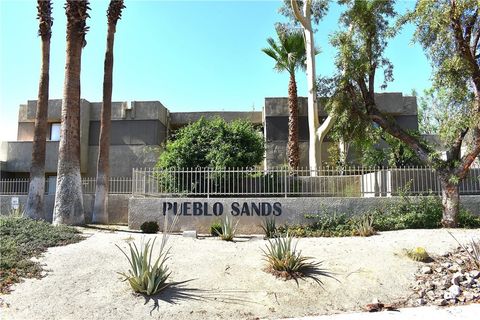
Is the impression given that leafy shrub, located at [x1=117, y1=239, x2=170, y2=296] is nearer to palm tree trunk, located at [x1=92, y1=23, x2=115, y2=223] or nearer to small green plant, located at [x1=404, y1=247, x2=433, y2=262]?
small green plant, located at [x1=404, y1=247, x2=433, y2=262]

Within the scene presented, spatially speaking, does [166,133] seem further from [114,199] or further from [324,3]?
[324,3]

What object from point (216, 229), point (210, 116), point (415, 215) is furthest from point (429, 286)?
point (210, 116)

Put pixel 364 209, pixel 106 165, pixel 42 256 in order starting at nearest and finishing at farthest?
1. pixel 42 256
2. pixel 364 209
3. pixel 106 165

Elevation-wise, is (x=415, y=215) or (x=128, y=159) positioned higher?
(x=128, y=159)

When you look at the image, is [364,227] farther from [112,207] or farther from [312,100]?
[112,207]

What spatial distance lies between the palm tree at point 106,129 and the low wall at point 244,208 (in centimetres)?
270

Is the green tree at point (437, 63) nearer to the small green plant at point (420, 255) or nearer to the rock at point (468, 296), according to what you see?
the small green plant at point (420, 255)

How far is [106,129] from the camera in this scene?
17156 mm

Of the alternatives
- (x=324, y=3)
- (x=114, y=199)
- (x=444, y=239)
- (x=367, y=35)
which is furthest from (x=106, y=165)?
(x=324, y=3)

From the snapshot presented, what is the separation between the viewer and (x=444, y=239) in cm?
1112

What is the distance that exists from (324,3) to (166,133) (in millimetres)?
11476

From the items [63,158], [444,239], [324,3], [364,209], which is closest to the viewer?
[444,239]

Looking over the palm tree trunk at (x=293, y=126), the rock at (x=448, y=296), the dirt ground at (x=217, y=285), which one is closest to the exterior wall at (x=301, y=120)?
the palm tree trunk at (x=293, y=126)

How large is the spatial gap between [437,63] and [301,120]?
11.3 meters
